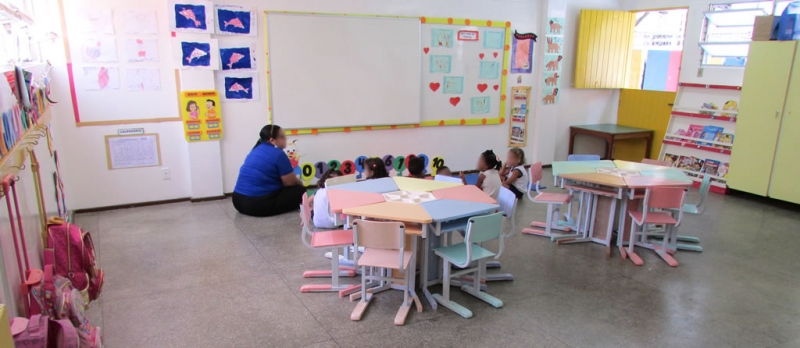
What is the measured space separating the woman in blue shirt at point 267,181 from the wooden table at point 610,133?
4647mm

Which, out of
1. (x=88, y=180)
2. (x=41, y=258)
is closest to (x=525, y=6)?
(x=88, y=180)

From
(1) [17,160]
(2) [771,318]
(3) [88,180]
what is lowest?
(2) [771,318]

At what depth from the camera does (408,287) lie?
11.5 feet

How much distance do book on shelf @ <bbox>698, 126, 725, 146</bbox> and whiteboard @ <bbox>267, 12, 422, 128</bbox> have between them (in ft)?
12.7

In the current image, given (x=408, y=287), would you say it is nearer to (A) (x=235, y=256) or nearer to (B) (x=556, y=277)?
(B) (x=556, y=277)

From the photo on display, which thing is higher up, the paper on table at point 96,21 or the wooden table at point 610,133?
the paper on table at point 96,21

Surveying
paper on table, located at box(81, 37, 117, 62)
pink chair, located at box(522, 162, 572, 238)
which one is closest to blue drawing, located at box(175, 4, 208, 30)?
paper on table, located at box(81, 37, 117, 62)

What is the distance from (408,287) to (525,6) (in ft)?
17.1

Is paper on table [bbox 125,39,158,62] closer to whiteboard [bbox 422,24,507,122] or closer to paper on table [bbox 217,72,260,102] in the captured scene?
paper on table [bbox 217,72,260,102]

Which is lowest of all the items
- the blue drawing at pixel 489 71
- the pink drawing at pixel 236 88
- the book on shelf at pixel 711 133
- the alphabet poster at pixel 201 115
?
the book on shelf at pixel 711 133

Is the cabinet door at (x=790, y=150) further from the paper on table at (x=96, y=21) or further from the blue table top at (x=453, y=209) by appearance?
the paper on table at (x=96, y=21)

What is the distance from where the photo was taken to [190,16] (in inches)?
213

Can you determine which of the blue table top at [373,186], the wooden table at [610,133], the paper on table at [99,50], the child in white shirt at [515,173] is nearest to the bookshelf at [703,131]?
the wooden table at [610,133]

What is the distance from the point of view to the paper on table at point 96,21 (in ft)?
16.7
